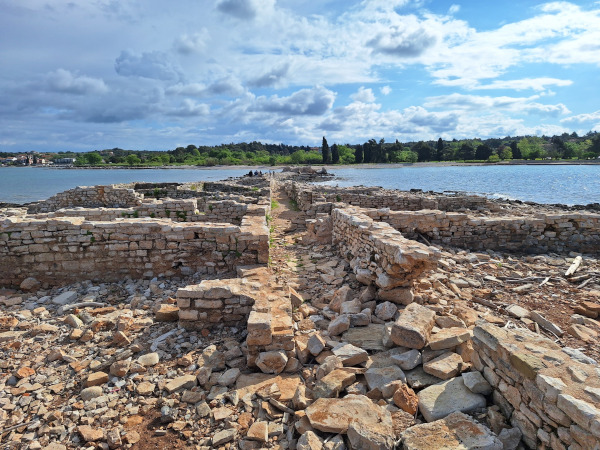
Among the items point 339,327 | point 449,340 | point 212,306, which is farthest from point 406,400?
point 212,306

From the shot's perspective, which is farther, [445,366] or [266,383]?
[266,383]

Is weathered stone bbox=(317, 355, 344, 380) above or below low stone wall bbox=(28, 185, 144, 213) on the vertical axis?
below

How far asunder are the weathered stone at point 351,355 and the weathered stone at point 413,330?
0.43 meters

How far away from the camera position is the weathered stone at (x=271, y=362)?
4.20m

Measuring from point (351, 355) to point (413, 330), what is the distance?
80cm

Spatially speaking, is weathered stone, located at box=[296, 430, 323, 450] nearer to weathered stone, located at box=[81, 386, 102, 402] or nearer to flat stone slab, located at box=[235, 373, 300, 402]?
flat stone slab, located at box=[235, 373, 300, 402]

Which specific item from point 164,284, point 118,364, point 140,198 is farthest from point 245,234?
point 140,198

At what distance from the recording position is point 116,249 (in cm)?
709

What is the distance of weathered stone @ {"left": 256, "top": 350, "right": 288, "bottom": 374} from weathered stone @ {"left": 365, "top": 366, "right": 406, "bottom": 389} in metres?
1.04

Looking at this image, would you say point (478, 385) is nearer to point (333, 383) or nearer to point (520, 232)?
point (333, 383)

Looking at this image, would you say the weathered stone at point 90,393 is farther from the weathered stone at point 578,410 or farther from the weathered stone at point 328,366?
the weathered stone at point 578,410

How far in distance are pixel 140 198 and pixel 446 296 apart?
15.0 m

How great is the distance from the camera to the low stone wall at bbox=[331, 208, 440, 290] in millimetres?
5465

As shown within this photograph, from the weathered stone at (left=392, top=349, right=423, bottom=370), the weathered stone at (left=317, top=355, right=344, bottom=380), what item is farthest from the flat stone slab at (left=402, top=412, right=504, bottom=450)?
the weathered stone at (left=317, top=355, right=344, bottom=380)
